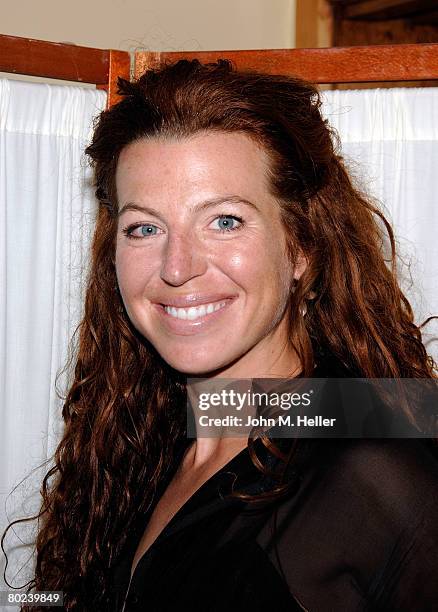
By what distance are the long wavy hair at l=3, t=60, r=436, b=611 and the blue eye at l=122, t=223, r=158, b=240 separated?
0.36 feet

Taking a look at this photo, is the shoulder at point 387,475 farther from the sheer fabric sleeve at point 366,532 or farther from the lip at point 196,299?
the lip at point 196,299

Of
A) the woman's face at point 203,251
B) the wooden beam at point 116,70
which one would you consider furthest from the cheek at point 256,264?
the wooden beam at point 116,70

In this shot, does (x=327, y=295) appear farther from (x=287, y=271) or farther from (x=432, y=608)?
(x=432, y=608)

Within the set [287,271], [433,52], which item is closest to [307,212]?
[287,271]

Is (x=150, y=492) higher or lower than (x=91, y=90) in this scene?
lower

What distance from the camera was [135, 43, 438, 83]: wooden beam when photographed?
4.62 ft

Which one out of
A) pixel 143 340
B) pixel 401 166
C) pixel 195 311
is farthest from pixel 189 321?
pixel 401 166

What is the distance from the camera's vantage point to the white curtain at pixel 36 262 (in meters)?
1.53

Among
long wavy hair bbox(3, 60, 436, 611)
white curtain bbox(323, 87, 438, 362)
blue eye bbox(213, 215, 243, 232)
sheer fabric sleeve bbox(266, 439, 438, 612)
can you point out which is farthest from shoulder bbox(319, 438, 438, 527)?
white curtain bbox(323, 87, 438, 362)

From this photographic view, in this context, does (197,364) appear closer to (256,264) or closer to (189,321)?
(189,321)

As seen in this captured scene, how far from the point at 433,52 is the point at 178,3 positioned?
1103 millimetres

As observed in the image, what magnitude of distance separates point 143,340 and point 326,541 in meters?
0.63

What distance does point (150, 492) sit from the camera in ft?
4.98

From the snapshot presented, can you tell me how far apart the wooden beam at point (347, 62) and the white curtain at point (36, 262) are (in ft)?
0.90
